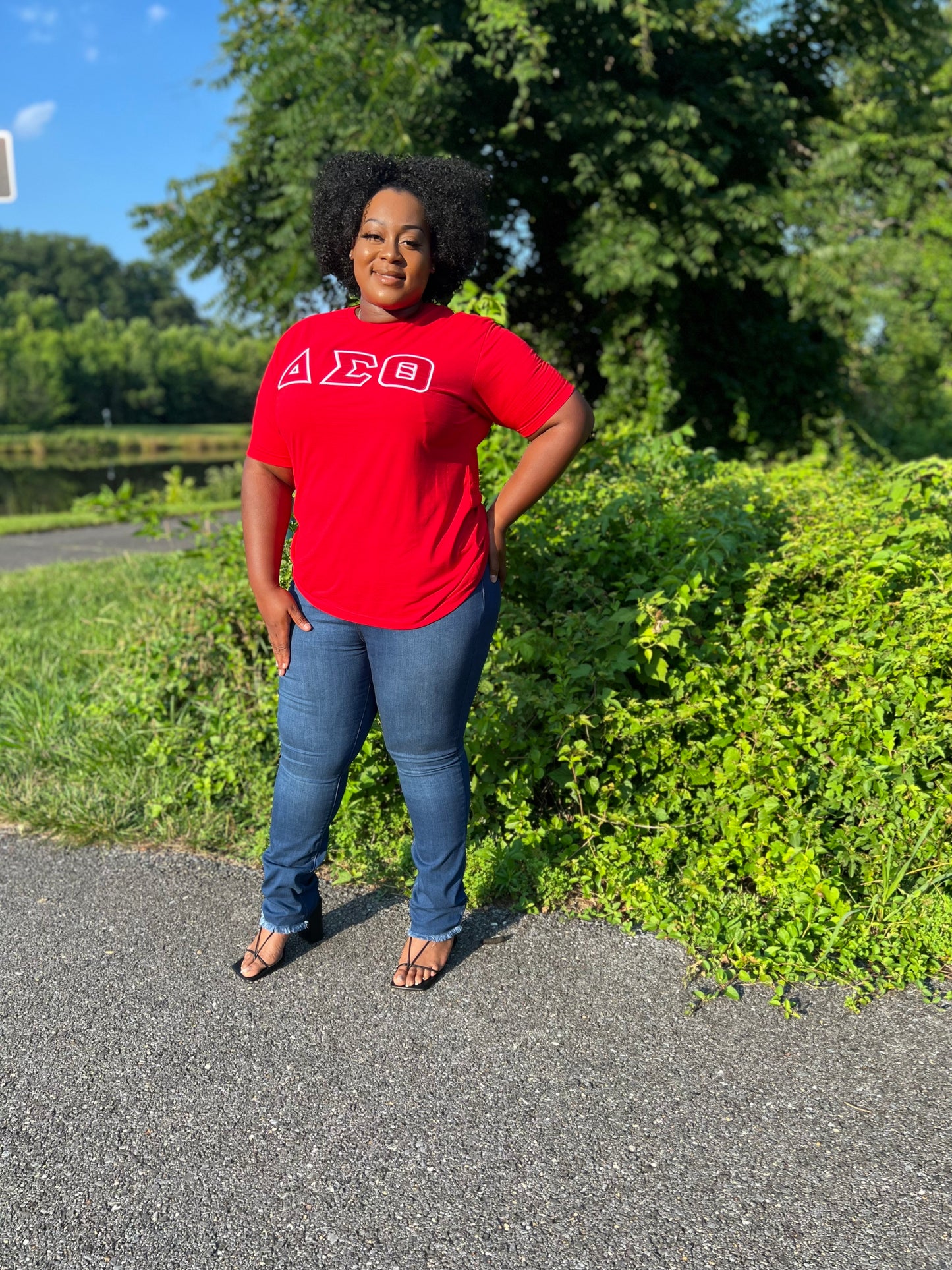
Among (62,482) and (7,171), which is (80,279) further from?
(7,171)

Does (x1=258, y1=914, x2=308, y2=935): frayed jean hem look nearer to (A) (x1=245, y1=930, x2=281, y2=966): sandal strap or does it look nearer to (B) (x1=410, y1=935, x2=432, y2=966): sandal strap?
(A) (x1=245, y1=930, x2=281, y2=966): sandal strap

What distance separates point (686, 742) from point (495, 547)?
1.19 m

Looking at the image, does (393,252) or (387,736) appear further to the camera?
(387,736)

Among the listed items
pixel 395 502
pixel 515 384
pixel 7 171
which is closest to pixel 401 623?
pixel 395 502

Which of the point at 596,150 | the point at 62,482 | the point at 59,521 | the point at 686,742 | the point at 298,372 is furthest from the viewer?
the point at 62,482

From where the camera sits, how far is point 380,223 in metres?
2.49

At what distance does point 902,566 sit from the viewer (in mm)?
3430

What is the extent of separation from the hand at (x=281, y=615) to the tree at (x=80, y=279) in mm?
139249

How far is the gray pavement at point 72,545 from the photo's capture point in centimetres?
1071

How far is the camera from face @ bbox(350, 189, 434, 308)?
97.2 inches

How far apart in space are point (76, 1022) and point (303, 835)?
0.72 meters

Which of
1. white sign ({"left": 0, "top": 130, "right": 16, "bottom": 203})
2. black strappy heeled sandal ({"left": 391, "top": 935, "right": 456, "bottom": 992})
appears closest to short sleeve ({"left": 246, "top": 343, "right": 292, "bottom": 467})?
black strappy heeled sandal ({"left": 391, "top": 935, "right": 456, "bottom": 992})

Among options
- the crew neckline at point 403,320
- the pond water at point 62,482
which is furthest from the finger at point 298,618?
the pond water at point 62,482

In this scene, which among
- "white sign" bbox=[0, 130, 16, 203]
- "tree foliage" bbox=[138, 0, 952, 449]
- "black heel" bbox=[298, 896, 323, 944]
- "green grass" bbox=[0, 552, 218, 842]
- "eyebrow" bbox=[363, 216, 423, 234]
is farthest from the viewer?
"tree foliage" bbox=[138, 0, 952, 449]
